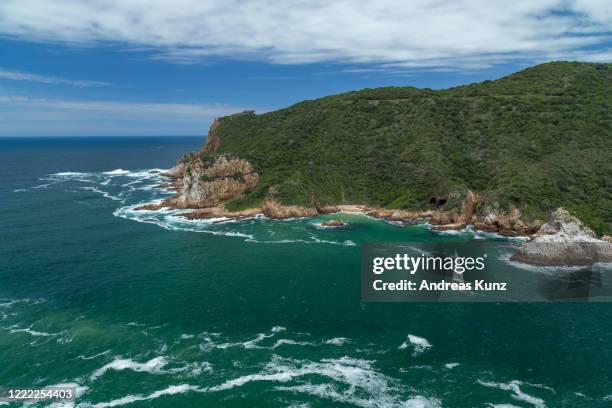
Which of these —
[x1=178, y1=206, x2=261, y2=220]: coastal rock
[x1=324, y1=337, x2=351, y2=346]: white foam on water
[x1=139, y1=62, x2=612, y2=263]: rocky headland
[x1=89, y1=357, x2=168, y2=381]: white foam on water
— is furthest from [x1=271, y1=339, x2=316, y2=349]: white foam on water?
[x1=178, y1=206, x2=261, y2=220]: coastal rock

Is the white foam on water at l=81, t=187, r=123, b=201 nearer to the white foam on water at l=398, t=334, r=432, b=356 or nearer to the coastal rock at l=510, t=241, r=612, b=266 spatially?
the white foam on water at l=398, t=334, r=432, b=356

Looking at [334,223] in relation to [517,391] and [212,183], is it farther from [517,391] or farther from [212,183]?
[517,391]

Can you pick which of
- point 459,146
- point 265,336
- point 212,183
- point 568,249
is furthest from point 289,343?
point 459,146

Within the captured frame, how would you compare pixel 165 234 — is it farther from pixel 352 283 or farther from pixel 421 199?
pixel 421 199

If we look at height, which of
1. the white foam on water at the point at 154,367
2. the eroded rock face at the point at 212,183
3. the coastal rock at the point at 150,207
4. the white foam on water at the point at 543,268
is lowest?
the white foam on water at the point at 154,367

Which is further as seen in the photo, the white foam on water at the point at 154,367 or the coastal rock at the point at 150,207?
the coastal rock at the point at 150,207

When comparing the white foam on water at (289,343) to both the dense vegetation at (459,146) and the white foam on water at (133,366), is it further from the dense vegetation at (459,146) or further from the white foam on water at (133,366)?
the dense vegetation at (459,146)

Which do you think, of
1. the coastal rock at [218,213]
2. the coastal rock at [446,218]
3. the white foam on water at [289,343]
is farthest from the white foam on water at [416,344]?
the coastal rock at [218,213]
